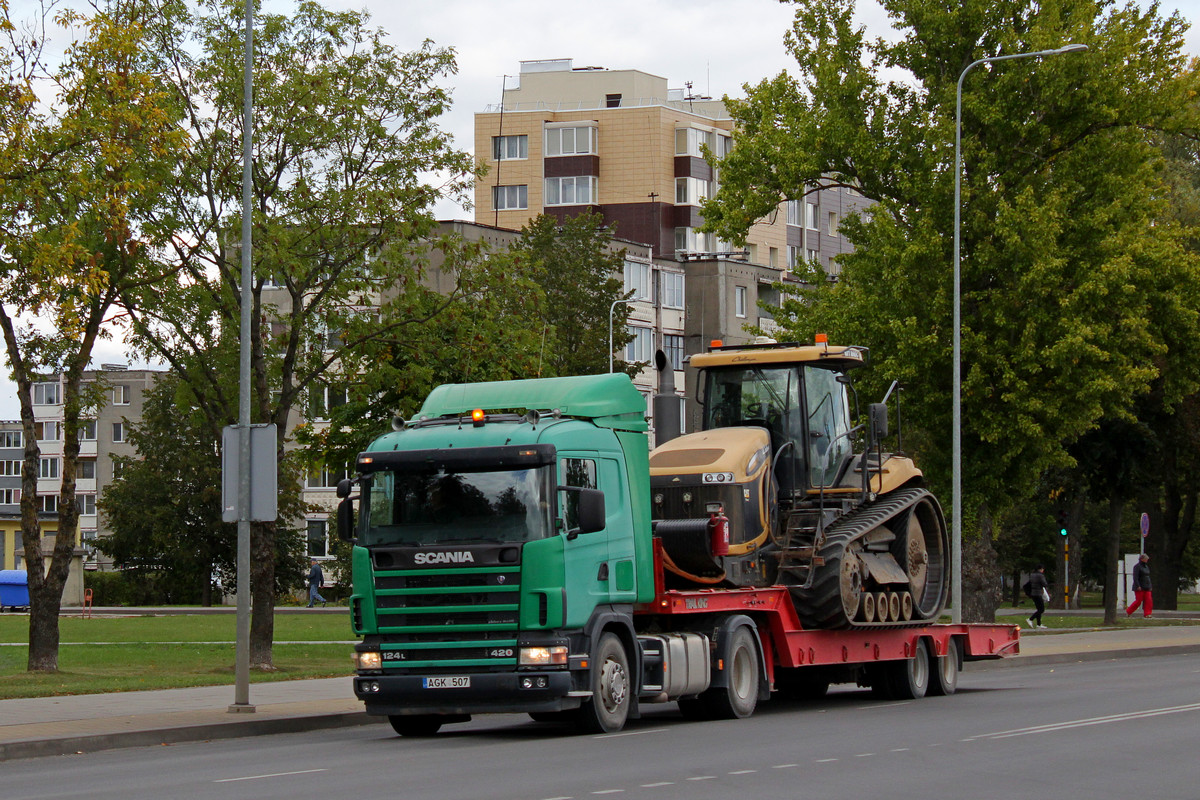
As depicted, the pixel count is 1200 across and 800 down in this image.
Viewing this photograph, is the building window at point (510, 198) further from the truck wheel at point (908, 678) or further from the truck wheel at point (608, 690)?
the truck wheel at point (608, 690)

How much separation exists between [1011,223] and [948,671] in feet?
45.6

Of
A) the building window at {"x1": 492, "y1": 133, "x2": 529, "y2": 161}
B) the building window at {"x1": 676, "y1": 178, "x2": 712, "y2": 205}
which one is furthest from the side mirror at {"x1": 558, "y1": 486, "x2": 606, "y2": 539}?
the building window at {"x1": 492, "y1": 133, "x2": 529, "y2": 161}

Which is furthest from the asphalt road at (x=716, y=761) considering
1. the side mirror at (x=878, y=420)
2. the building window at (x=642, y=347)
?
the building window at (x=642, y=347)

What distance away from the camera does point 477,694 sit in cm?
1588

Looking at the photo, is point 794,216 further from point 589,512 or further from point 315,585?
point 589,512

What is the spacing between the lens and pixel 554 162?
89312mm

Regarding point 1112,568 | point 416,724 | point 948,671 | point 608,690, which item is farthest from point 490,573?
point 1112,568

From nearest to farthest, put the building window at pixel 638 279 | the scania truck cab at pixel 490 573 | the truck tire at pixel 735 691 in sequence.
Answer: the scania truck cab at pixel 490 573 < the truck tire at pixel 735 691 < the building window at pixel 638 279

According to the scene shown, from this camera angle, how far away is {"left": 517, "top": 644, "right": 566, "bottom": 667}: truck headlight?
51.8 ft

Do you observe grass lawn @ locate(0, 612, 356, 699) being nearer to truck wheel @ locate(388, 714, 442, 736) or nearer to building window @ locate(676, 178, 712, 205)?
truck wheel @ locate(388, 714, 442, 736)

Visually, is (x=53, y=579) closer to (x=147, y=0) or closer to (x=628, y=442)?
(x=147, y=0)

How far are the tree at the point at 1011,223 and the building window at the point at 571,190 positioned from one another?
50720 millimetres

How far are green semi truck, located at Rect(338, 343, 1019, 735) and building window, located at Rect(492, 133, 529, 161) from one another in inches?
2767

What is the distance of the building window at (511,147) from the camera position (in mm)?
90438
